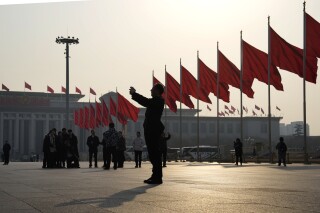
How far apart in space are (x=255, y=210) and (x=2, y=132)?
134m

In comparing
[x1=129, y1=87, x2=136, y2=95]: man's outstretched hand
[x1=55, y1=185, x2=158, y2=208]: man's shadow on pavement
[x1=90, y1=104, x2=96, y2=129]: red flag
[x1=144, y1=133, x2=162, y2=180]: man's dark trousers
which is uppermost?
[x1=90, y1=104, x2=96, y2=129]: red flag

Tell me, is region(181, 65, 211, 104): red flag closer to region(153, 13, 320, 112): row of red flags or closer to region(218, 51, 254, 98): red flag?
region(153, 13, 320, 112): row of red flags

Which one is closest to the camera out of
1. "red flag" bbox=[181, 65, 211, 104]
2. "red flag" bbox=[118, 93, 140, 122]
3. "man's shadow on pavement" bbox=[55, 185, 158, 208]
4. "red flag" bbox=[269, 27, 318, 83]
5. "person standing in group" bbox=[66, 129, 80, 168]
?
"man's shadow on pavement" bbox=[55, 185, 158, 208]

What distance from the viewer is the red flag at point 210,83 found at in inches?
1683

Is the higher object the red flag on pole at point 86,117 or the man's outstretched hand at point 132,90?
the red flag on pole at point 86,117

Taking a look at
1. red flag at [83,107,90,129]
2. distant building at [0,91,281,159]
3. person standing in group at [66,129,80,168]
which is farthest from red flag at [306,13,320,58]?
distant building at [0,91,281,159]

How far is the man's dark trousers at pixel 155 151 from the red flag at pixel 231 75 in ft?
92.4

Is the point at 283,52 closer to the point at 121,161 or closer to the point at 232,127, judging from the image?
the point at 121,161

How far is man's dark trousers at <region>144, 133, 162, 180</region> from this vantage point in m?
11.8

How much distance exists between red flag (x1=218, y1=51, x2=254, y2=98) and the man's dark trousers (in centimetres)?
2817

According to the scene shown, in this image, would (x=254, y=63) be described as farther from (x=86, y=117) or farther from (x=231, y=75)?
(x=86, y=117)

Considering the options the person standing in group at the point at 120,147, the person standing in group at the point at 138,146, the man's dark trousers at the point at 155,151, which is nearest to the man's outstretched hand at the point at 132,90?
the man's dark trousers at the point at 155,151

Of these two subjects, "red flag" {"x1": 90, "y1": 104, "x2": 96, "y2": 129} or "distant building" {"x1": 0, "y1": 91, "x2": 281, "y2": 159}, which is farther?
"distant building" {"x1": 0, "y1": 91, "x2": 281, "y2": 159}

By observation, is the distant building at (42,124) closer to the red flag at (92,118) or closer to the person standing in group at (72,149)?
the red flag at (92,118)
